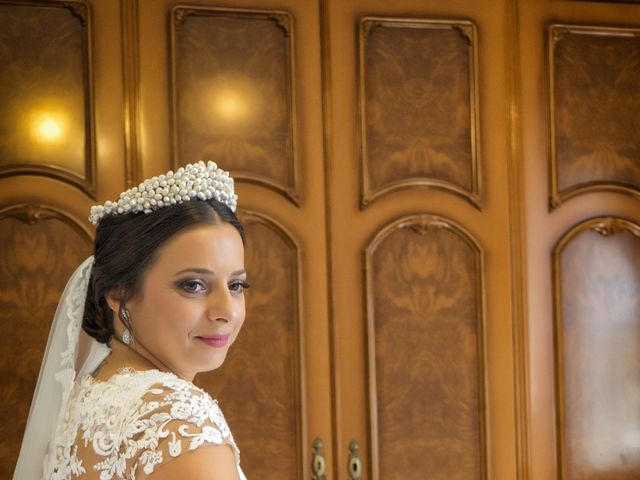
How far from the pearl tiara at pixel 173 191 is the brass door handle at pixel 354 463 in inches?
62.9

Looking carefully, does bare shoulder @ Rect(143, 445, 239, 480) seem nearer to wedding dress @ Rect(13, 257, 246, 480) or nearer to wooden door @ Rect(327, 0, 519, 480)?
wedding dress @ Rect(13, 257, 246, 480)

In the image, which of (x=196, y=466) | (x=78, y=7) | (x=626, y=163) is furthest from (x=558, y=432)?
(x=196, y=466)

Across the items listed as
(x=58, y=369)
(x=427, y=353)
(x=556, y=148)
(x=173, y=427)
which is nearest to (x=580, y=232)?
(x=556, y=148)

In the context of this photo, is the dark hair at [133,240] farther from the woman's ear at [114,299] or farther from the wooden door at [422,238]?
the wooden door at [422,238]

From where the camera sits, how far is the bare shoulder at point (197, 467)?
1.17 meters

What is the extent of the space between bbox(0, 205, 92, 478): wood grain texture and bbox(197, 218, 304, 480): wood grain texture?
1.62 ft

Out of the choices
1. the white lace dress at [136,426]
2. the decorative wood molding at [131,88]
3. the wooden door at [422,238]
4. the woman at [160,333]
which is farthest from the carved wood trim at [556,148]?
the white lace dress at [136,426]

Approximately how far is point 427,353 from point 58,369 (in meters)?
1.57

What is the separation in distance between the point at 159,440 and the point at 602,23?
8.17 ft

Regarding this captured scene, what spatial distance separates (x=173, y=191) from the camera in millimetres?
Result: 1436

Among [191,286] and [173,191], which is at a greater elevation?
[173,191]

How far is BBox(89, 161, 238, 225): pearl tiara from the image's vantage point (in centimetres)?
143

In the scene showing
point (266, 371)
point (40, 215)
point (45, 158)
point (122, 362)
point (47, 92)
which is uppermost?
point (47, 92)

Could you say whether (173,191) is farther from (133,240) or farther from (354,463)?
(354,463)
